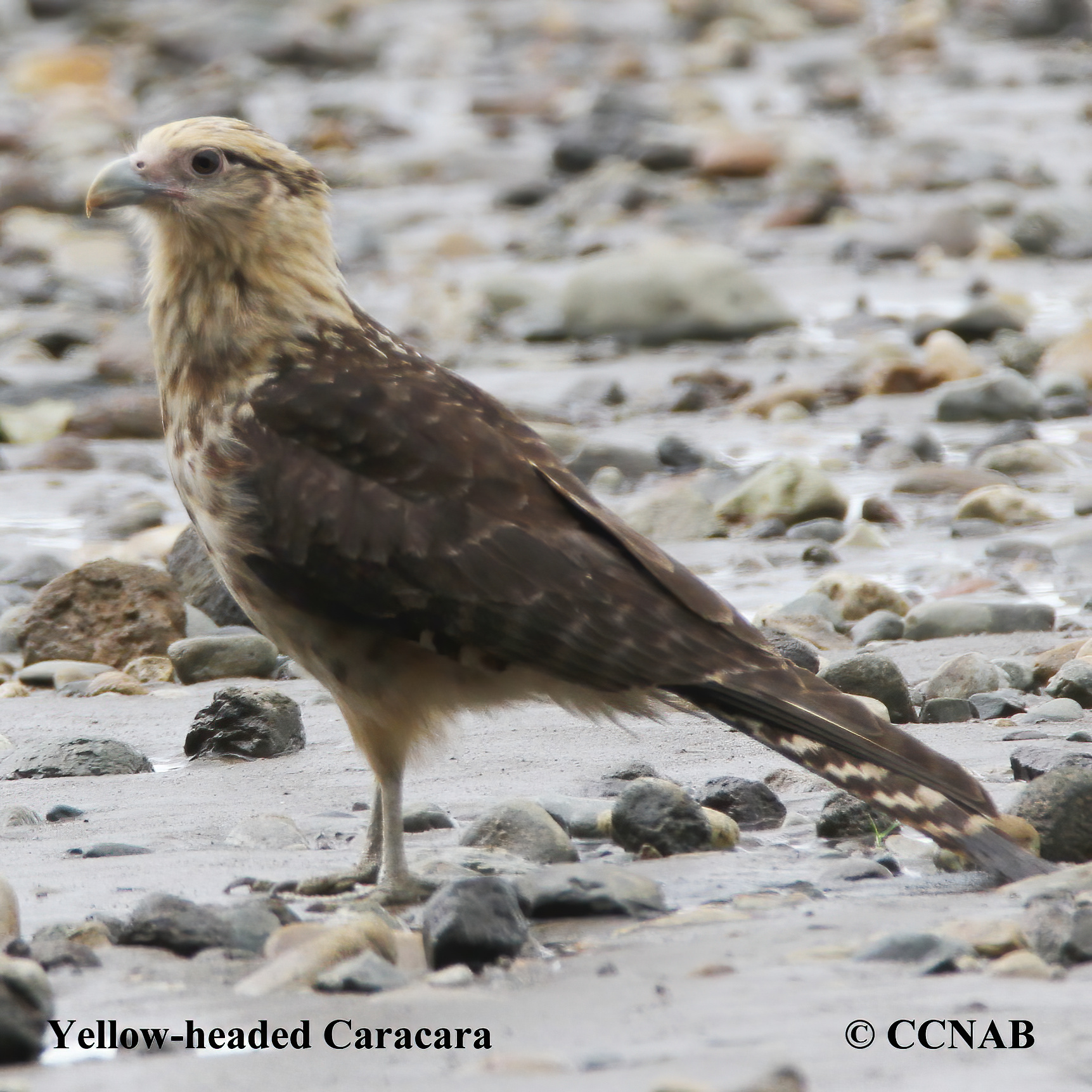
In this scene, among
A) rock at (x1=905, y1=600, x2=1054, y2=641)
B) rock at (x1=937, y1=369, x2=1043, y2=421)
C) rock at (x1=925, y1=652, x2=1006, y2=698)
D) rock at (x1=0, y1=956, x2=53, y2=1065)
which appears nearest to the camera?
rock at (x1=0, y1=956, x2=53, y2=1065)

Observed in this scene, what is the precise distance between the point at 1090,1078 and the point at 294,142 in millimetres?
18964

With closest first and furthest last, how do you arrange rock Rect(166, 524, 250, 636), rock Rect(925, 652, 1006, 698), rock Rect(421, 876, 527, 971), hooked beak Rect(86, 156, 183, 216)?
rock Rect(421, 876, 527, 971)
hooked beak Rect(86, 156, 183, 216)
rock Rect(925, 652, 1006, 698)
rock Rect(166, 524, 250, 636)

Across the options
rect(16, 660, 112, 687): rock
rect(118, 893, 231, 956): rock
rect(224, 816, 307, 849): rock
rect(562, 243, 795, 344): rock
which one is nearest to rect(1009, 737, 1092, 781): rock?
rect(224, 816, 307, 849): rock

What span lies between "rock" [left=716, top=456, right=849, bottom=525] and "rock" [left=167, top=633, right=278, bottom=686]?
106 inches

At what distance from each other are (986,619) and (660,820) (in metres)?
2.56

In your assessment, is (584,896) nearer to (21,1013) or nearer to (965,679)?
(21,1013)

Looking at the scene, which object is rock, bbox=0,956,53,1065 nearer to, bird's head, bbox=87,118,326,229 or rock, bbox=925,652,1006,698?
bird's head, bbox=87,118,326,229

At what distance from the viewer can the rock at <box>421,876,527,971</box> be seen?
3.78 meters

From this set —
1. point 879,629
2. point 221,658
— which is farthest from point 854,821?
point 221,658

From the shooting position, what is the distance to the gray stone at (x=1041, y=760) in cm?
490

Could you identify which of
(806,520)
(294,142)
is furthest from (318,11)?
(806,520)

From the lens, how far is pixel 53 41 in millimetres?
27531

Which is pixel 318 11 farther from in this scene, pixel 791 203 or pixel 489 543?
pixel 489 543

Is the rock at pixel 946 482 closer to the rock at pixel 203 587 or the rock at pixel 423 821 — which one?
the rock at pixel 203 587
